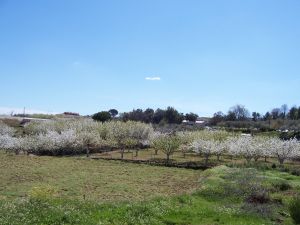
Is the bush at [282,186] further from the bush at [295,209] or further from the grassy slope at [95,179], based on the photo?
the bush at [295,209]

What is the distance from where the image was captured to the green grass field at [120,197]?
19828 mm

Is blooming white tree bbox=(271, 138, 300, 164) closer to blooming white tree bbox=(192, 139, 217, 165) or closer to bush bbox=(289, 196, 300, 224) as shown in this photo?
blooming white tree bbox=(192, 139, 217, 165)

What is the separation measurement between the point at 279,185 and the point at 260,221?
16085mm

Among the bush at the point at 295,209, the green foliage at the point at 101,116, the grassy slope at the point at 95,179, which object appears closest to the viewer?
the bush at the point at 295,209

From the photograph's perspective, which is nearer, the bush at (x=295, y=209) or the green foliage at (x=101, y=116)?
the bush at (x=295, y=209)

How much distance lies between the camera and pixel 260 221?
2455 cm

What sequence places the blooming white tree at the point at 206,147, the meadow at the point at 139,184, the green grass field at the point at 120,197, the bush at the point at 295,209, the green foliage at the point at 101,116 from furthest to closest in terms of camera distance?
the green foliage at the point at 101,116 < the blooming white tree at the point at 206,147 < the bush at the point at 295,209 < the meadow at the point at 139,184 < the green grass field at the point at 120,197

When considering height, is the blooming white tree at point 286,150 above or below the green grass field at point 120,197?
above

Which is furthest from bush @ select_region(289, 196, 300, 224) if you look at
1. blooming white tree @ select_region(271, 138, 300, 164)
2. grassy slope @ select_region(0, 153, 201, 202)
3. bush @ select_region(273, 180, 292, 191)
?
blooming white tree @ select_region(271, 138, 300, 164)

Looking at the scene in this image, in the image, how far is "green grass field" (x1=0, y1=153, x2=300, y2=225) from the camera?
1983 cm

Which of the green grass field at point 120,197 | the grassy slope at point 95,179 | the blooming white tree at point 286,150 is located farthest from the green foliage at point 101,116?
the blooming white tree at point 286,150

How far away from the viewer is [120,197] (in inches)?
1545

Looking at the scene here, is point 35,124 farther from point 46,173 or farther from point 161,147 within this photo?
point 46,173

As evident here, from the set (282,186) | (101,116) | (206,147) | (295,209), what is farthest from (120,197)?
(101,116)
